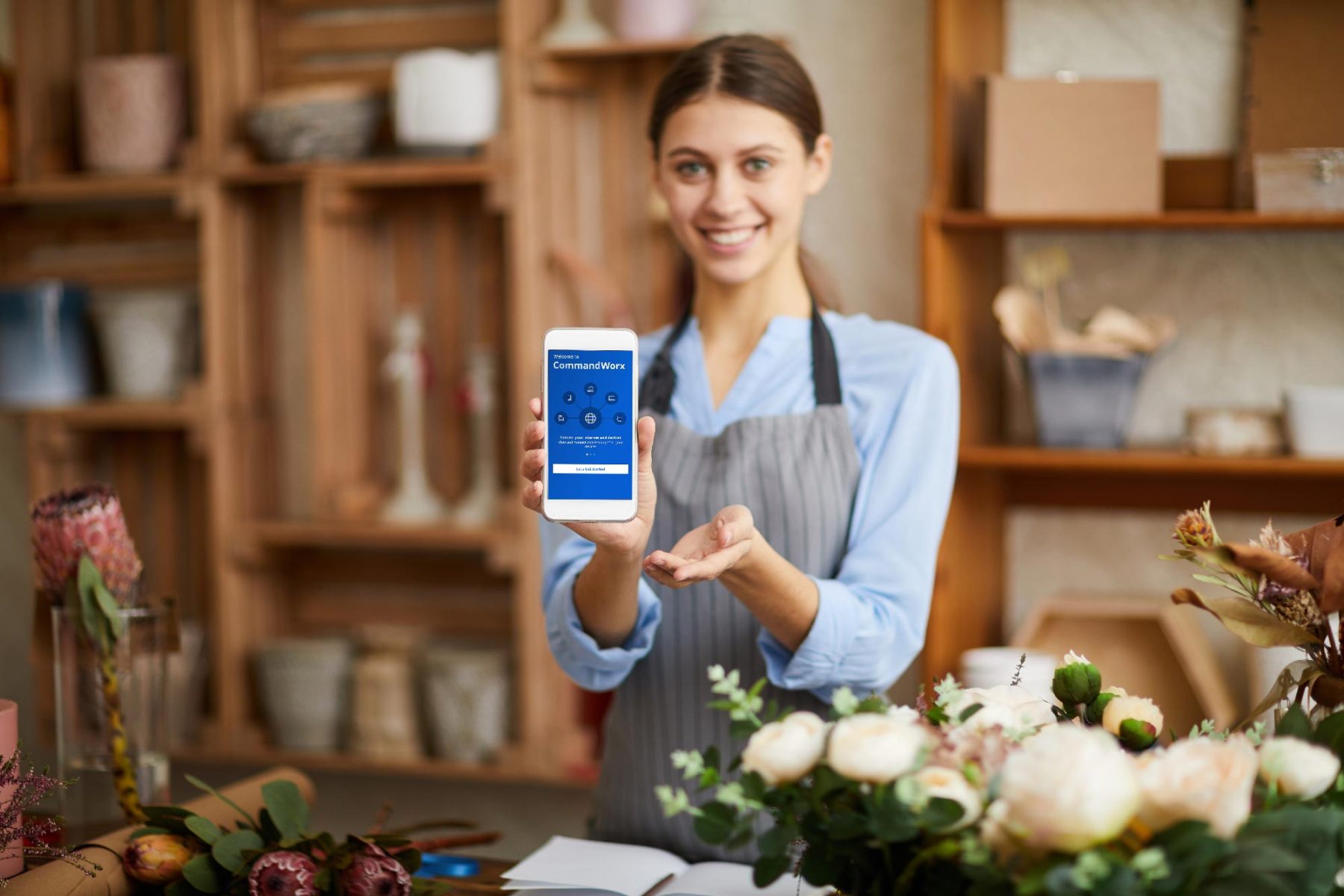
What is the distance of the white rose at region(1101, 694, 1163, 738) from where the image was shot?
0.85 meters

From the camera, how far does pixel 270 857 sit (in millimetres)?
1015

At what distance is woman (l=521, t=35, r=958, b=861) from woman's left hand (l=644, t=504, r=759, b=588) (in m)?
0.19

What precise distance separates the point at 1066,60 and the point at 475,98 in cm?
115

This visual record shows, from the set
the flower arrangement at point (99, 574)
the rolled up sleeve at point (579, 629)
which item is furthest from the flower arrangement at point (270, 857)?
the rolled up sleeve at point (579, 629)

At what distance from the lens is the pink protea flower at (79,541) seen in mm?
1199

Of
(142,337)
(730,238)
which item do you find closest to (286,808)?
(730,238)

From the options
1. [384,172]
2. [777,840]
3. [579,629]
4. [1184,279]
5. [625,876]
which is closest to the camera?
[777,840]

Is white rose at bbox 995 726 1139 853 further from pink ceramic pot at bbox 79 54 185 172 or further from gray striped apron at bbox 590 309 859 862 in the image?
pink ceramic pot at bbox 79 54 185 172

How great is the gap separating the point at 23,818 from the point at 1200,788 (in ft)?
2.96

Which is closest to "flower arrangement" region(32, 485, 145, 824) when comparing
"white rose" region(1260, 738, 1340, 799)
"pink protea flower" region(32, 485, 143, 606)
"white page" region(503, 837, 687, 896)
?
"pink protea flower" region(32, 485, 143, 606)

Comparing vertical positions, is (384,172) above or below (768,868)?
above

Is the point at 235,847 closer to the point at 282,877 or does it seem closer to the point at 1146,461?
the point at 282,877

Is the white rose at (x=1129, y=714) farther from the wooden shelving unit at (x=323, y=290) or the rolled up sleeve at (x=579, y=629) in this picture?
the wooden shelving unit at (x=323, y=290)

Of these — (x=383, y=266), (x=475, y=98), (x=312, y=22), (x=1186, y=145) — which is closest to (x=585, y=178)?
(x=475, y=98)
